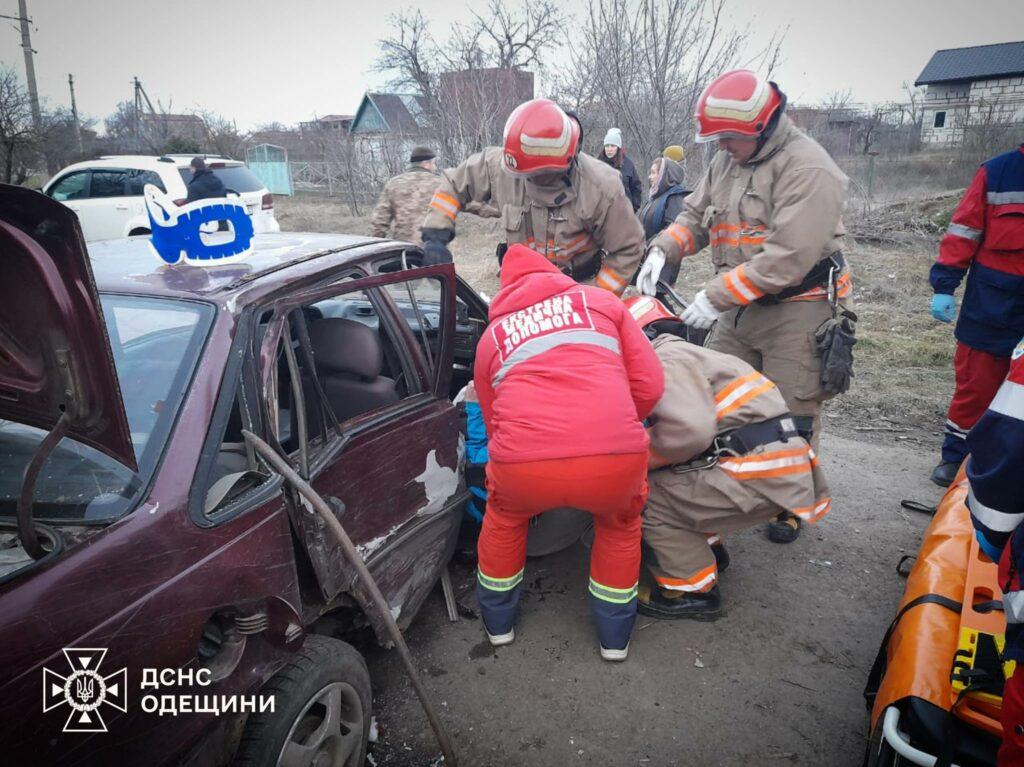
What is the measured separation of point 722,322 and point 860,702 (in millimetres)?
2038

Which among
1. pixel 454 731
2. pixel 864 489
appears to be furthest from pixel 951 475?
pixel 454 731

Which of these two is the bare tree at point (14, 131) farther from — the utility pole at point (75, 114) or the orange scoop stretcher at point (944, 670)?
the orange scoop stretcher at point (944, 670)

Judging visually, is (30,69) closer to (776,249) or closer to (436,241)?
(436,241)

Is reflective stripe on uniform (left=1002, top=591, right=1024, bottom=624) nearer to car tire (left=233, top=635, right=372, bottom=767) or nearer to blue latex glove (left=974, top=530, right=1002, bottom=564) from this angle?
blue latex glove (left=974, top=530, right=1002, bottom=564)

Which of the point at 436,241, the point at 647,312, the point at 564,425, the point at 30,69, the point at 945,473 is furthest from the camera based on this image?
the point at 30,69

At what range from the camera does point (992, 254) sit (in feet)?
11.5

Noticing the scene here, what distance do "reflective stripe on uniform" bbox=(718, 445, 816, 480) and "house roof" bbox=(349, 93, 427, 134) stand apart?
13807 millimetres

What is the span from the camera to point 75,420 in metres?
1.29

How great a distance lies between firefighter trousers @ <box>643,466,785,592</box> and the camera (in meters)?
2.59

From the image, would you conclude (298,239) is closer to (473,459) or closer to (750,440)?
(473,459)

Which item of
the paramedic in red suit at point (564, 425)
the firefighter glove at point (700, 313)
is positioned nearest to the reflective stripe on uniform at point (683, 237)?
the firefighter glove at point (700, 313)

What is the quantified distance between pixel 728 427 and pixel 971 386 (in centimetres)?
200

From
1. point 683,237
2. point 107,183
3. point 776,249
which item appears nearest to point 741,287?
point 776,249

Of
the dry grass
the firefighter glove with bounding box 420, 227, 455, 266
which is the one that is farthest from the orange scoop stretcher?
the firefighter glove with bounding box 420, 227, 455, 266
